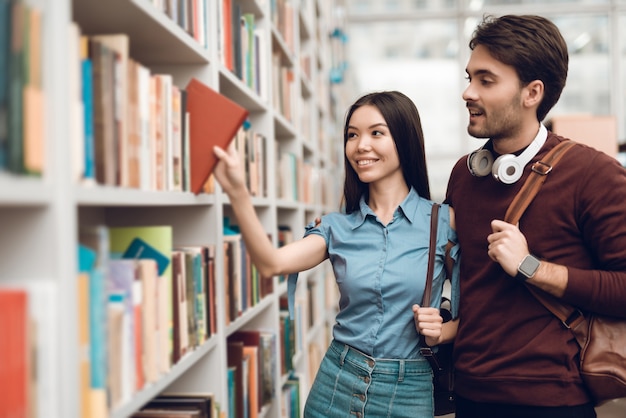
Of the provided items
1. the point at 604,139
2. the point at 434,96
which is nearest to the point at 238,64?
the point at 604,139

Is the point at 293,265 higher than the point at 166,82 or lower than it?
lower

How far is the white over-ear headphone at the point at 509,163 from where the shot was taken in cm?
146

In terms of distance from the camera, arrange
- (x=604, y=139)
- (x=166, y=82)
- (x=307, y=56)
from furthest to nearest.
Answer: (x=307, y=56)
(x=604, y=139)
(x=166, y=82)

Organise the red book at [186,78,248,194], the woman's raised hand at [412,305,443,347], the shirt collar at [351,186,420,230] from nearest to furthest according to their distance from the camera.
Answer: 1. the red book at [186,78,248,194]
2. the woman's raised hand at [412,305,443,347]
3. the shirt collar at [351,186,420,230]

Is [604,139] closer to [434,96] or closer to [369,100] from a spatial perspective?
[369,100]

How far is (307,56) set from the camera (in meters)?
4.10

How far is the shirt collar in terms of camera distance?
65.7 inches

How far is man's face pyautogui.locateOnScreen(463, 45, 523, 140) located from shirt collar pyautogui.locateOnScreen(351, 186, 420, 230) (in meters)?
0.25

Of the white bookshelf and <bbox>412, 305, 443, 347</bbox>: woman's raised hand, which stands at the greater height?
the white bookshelf

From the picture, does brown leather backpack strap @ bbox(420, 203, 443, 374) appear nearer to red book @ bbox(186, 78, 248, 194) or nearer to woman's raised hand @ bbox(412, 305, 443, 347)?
woman's raised hand @ bbox(412, 305, 443, 347)

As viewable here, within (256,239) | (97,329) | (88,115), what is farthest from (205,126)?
(97,329)

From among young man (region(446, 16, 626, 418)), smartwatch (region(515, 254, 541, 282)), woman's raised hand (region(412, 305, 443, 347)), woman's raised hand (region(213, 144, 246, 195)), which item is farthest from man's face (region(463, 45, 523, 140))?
woman's raised hand (region(213, 144, 246, 195))

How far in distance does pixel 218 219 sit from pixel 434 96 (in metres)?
5.74

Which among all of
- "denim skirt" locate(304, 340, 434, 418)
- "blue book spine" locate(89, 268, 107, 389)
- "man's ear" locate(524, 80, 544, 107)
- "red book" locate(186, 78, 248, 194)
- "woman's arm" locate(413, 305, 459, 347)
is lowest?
"denim skirt" locate(304, 340, 434, 418)
